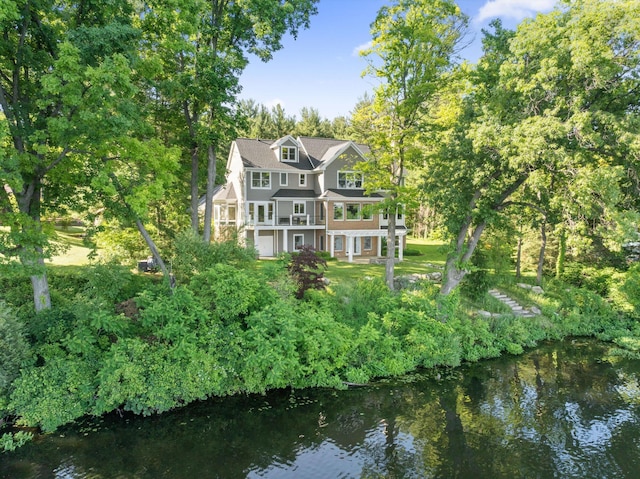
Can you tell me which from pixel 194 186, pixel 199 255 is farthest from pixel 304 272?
pixel 194 186

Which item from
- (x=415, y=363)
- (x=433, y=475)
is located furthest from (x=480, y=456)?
(x=415, y=363)

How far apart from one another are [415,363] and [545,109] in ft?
36.0

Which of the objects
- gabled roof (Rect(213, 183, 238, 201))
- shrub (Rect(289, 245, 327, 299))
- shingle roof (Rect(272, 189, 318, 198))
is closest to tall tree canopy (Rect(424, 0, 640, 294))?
shrub (Rect(289, 245, 327, 299))

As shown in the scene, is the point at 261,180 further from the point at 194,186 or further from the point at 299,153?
the point at 194,186

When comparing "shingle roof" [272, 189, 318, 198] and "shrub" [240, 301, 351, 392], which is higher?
"shingle roof" [272, 189, 318, 198]

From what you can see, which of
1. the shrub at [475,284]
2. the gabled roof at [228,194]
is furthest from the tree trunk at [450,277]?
the gabled roof at [228,194]

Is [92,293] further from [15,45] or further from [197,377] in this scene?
[15,45]

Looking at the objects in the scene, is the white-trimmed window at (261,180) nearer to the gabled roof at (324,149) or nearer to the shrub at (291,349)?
the gabled roof at (324,149)

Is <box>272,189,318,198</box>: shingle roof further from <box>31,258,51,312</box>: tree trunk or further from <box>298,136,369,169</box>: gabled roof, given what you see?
<box>31,258,51,312</box>: tree trunk

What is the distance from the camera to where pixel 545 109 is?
14922 mm

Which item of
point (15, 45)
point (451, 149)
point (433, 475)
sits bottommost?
point (433, 475)

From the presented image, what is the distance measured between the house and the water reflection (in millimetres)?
16238

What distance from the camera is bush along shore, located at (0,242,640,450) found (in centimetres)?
1066

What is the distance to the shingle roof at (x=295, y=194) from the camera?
28922mm
